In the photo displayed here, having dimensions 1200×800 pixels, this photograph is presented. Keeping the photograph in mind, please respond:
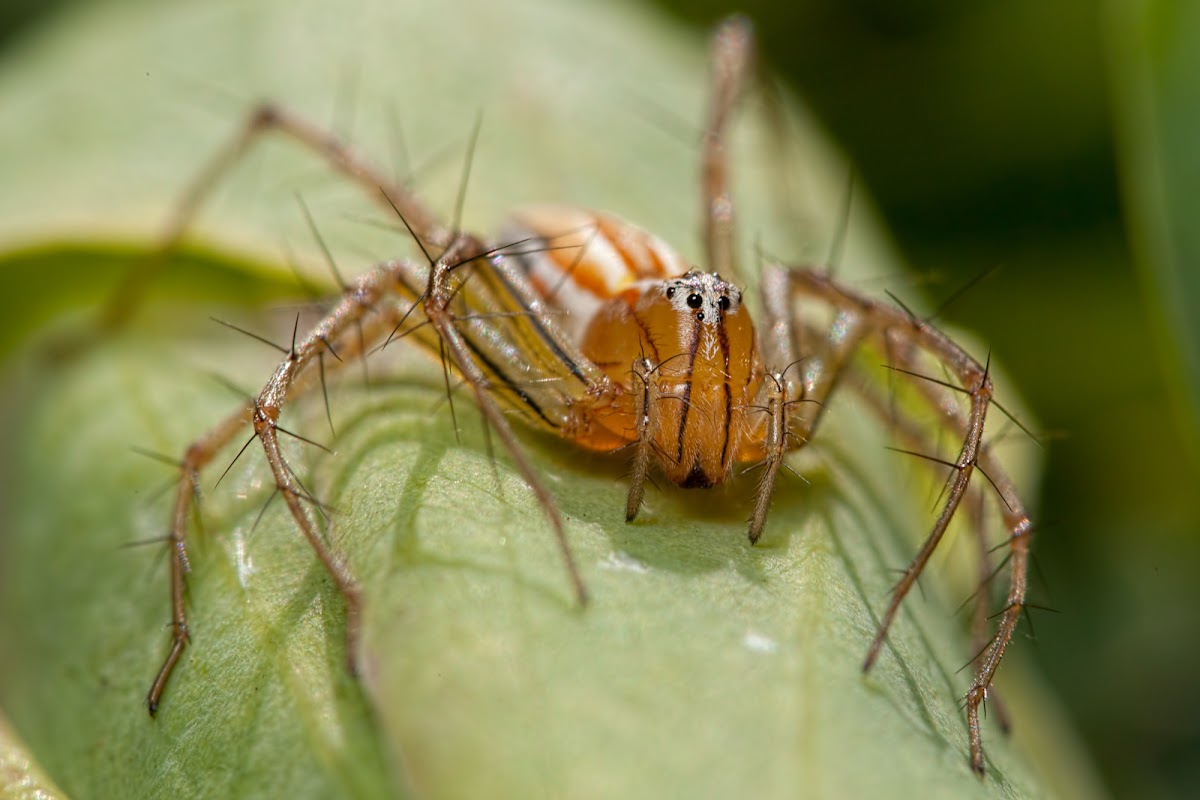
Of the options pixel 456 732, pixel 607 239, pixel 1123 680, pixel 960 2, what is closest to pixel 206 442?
pixel 607 239

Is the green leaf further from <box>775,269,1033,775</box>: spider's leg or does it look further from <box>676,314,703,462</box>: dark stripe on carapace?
<box>676,314,703,462</box>: dark stripe on carapace

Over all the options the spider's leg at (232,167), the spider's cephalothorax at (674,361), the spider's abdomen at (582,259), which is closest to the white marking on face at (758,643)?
the spider's cephalothorax at (674,361)

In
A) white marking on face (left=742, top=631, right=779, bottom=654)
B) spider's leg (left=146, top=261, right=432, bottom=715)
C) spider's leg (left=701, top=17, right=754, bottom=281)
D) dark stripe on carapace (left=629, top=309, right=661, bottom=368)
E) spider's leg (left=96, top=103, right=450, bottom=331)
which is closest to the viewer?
white marking on face (left=742, top=631, right=779, bottom=654)

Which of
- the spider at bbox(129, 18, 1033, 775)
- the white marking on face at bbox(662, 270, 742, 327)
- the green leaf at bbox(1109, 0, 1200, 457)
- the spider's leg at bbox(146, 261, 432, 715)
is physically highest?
the green leaf at bbox(1109, 0, 1200, 457)

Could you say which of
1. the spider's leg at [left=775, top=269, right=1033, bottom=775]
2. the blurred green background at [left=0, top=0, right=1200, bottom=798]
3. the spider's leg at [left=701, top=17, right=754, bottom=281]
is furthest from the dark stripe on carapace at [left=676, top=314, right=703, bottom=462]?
the blurred green background at [left=0, top=0, right=1200, bottom=798]

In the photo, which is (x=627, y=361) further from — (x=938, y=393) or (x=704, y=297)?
(x=938, y=393)

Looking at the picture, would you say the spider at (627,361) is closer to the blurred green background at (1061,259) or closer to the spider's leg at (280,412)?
the spider's leg at (280,412)

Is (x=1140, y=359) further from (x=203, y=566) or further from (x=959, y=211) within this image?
(x=203, y=566)
